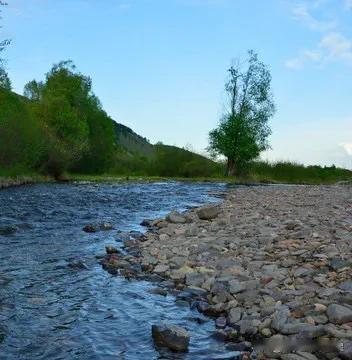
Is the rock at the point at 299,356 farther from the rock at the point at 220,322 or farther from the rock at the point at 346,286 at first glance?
the rock at the point at 346,286

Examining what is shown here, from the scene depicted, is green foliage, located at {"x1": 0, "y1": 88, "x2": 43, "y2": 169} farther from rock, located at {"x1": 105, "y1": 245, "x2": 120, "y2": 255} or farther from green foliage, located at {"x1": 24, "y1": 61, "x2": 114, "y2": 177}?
rock, located at {"x1": 105, "y1": 245, "x2": 120, "y2": 255}

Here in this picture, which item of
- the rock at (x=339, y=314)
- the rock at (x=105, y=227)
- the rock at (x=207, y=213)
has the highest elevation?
the rock at (x=207, y=213)

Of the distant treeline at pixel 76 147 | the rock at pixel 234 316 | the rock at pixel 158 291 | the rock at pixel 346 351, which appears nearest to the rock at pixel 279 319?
the rock at pixel 234 316

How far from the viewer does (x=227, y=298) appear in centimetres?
758

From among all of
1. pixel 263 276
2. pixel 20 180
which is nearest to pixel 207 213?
pixel 263 276

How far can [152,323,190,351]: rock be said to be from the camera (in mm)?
5902

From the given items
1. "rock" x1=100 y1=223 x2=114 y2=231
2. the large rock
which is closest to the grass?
the large rock

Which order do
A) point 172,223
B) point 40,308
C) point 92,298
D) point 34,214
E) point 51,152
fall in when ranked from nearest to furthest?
point 40,308 → point 92,298 → point 172,223 → point 34,214 → point 51,152

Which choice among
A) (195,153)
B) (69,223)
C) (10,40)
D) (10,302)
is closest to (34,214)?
(69,223)

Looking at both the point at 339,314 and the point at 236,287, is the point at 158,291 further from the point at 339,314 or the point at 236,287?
the point at 339,314

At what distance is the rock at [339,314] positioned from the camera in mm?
6156

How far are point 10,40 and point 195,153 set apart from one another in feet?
119

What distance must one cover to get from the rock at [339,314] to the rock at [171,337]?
6.35 feet

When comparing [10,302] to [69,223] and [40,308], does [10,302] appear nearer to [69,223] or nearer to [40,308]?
[40,308]
